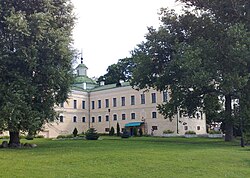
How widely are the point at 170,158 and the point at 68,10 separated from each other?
1515 cm

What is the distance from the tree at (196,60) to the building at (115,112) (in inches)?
813

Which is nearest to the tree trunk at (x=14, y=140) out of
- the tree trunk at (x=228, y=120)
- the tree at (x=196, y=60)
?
the tree at (x=196, y=60)

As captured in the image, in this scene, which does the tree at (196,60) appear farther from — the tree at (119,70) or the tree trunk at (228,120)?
the tree at (119,70)

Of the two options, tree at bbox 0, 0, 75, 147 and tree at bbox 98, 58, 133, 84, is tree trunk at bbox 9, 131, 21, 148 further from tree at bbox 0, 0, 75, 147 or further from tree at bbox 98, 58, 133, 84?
tree at bbox 98, 58, 133, 84

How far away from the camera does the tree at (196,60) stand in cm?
2455

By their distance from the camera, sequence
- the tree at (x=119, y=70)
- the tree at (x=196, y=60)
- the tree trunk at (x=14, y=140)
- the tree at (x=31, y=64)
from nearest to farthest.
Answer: the tree at (x=31, y=64) → the tree trunk at (x=14, y=140) → the tree at (x=196, y=60) → the tree at (x=119, y=70)

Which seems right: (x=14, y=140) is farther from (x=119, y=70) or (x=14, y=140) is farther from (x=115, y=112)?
(x=119, y=70)

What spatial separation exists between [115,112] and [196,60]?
37684mm

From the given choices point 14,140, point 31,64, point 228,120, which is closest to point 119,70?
point 228,120

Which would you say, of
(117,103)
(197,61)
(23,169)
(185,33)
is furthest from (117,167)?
(117,103)

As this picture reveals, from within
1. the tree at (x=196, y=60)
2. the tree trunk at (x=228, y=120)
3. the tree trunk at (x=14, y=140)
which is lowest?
the tree trunk at (x=14, y=140)

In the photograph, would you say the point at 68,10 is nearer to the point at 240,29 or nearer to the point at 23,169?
the point at 240,29

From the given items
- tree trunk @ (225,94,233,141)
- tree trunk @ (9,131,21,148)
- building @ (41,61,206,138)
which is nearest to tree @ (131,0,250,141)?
tree trunk @ (225,94,233,141)

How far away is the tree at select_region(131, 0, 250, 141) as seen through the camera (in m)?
24.5
